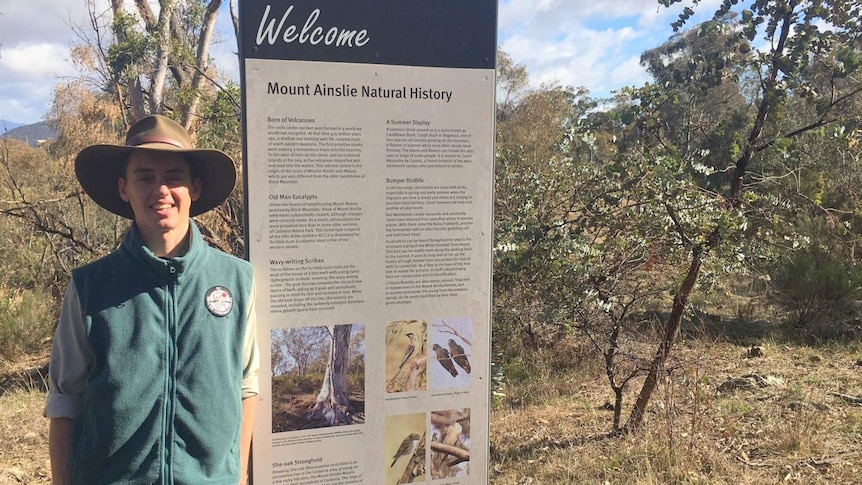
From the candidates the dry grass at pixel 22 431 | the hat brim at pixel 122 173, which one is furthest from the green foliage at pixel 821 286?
the dry grass at pixel 22 431

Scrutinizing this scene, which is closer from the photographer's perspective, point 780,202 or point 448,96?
point 448,96

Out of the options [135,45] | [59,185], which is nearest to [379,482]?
[135,45]

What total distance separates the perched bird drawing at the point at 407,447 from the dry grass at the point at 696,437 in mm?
2031

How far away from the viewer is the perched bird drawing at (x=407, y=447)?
92.0 inches

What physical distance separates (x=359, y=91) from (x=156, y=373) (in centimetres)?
117

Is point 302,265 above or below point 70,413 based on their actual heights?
above

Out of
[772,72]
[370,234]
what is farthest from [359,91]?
[772,72]

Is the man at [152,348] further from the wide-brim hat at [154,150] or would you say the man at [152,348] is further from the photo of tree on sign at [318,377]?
the photo of tree on sign at [318,377]

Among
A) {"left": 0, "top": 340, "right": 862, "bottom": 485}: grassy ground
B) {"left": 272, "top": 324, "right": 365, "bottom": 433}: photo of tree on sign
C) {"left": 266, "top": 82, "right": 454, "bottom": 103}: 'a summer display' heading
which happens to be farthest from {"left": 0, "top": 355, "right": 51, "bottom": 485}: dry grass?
{"left": 266, "top": 82, "right": 454, "bottom": 103}: 'a summer display' heading

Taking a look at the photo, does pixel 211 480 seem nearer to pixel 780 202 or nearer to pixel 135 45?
pixel 780 202

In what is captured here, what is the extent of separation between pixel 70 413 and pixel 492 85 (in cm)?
185

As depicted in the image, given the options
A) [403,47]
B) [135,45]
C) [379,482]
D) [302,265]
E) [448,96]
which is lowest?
[379,482]

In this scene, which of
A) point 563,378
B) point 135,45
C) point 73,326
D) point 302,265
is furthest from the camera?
point 135,45

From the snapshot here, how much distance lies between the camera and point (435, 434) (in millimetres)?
2387
